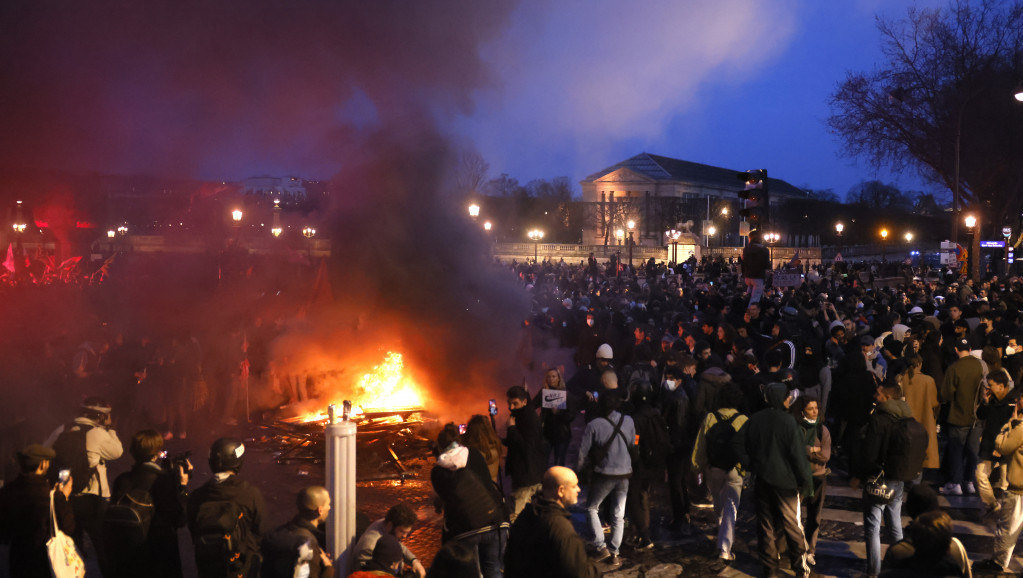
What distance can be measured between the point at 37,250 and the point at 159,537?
74.1 feet

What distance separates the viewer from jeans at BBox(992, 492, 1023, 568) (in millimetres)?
5859

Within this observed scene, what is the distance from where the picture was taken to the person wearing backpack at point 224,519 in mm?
4465

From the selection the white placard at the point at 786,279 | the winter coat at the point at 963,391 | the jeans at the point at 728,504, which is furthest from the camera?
the white placard at the point at 786,279

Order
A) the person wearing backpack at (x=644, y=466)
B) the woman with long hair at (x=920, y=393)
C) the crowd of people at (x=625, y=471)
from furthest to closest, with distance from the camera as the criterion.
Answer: the woman with long hair at (x=920, y=393), the person wearing backpack at (x=644, y=466), the crowd of people at (x=625, y=471)

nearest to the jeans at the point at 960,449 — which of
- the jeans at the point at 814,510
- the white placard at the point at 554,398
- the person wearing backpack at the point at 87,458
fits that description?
the jeans at the point at 814,510

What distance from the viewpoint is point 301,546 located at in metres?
4.02

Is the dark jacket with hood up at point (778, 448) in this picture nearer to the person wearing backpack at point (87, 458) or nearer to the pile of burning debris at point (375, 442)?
the pile of burning debris at point (375, 442)

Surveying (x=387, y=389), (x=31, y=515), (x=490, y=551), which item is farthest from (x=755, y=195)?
(x=31, y=515)

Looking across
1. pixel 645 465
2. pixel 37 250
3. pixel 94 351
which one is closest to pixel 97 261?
A: pixel 37 250

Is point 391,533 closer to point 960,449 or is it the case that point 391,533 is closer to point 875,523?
point 875,523

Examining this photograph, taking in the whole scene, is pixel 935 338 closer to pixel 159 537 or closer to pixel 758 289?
pixel 758 289

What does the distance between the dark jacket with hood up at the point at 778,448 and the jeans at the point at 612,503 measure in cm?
108

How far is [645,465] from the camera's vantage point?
266 inches

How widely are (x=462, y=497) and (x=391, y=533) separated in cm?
70
